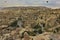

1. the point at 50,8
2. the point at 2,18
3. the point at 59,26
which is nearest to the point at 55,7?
the point at 50,8

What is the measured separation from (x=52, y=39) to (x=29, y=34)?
0.47 meters

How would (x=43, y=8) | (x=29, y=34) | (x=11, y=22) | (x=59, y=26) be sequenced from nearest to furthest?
(x=29, y=34)
(x=59, y=26)
(x=11, y=22)
(x=43, y=8)

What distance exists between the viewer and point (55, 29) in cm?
463

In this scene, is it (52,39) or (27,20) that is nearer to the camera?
(52,39)

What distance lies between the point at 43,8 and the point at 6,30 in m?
2.23

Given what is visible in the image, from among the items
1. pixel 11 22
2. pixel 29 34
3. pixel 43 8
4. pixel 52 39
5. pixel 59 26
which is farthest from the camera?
pixel 43 8

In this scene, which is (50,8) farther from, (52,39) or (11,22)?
(52,39)

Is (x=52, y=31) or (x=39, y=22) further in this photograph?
(x=39, y=22)

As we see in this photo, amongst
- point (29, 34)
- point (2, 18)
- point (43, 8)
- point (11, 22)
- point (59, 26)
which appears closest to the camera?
point (29, 34)

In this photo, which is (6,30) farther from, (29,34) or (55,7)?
(55,7)

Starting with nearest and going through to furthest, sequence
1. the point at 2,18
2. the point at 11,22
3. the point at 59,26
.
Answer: the point at 59,26 < the point at 11,22 < the point at 2,18

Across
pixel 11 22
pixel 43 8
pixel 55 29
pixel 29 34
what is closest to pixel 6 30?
pixel 11 22

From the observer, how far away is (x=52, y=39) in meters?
4.11

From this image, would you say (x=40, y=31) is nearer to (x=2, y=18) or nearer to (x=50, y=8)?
(x=2, y=18)
